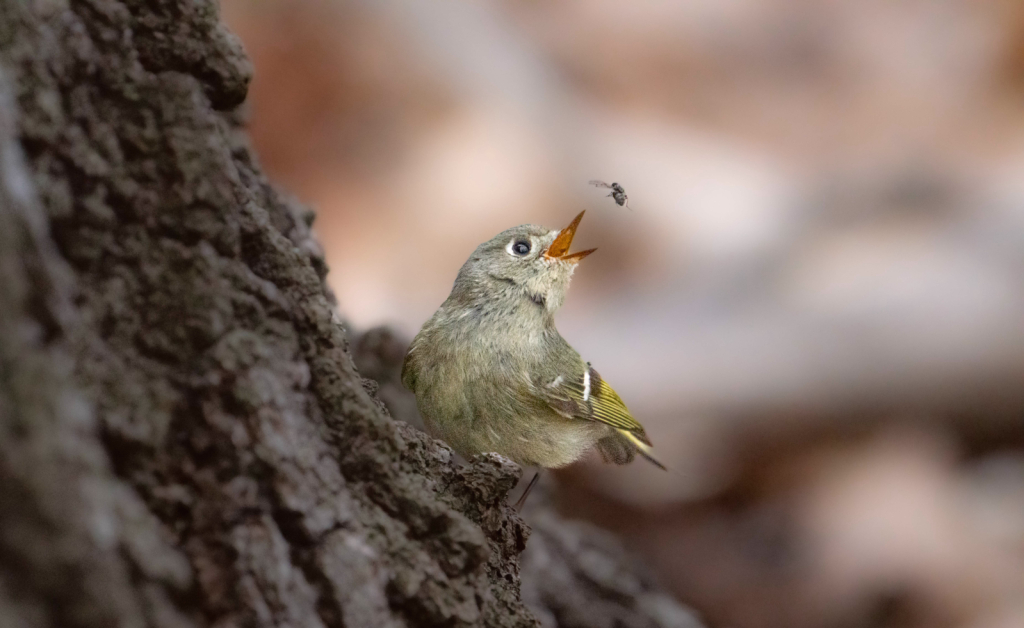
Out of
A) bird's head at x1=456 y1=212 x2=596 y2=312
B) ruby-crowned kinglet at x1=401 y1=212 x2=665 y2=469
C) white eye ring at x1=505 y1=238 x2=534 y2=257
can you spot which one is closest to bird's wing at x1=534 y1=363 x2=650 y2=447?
ruby-crowned kinglet at x1=401 y1=212 x2=665 y2=469

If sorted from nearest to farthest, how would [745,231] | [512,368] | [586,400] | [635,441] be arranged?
[512,368] → [586,400] → [635,441] → [745,231]

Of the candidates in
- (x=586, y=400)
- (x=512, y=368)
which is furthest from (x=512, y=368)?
(x=586, y=400)

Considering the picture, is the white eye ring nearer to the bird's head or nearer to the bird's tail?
the bird's head

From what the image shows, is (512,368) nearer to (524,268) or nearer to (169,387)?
(524,268)

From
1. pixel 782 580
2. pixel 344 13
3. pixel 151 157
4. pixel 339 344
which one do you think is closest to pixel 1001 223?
pixel 782 580

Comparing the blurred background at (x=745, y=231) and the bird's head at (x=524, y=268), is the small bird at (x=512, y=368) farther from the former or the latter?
the blurred background at (x=745, y=231)

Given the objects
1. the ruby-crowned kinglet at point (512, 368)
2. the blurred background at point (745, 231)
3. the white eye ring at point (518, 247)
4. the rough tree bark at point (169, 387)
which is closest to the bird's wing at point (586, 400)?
the ruby-crowned kinglet at point (512, 368)

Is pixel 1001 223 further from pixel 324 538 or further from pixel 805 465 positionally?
pixel 324 538
